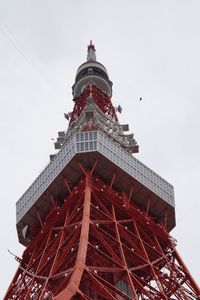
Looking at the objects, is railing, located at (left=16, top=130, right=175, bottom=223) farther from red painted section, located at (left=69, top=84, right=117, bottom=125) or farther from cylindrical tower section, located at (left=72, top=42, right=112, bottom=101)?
cylindrical tower section, located at (left=72, top=42, right=112, bottom=101)

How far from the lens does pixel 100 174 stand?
41.5 meters

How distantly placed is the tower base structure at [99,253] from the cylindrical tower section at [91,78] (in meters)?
17.7

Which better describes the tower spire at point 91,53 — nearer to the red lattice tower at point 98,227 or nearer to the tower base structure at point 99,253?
the red lattice tower at point 98,227

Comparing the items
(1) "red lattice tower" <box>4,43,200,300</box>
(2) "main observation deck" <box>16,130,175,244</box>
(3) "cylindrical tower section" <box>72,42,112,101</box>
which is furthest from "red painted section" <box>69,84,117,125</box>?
(2) "main observation deck" <box>16,130,175,244</box>

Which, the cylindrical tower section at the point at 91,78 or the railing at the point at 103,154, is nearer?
the railing at the point at 103,154

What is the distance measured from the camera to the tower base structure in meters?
31.6

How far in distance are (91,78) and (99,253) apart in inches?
1020

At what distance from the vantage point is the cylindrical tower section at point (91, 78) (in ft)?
190

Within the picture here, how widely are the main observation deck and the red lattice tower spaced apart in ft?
0.19

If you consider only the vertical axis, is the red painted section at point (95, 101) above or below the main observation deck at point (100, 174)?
above

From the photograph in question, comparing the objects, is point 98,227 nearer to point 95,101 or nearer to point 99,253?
point 99,253

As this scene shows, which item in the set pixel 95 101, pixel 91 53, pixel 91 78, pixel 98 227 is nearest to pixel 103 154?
pixel 98 227

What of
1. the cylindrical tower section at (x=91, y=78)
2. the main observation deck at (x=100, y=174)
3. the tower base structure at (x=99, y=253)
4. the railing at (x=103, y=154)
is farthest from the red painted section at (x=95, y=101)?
the tower base structure at (x=99, y=253)

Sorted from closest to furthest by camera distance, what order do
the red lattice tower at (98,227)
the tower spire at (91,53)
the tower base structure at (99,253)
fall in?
the tower base structure at (99,253), the red lattice tower at (98,227), the tower spire at (91,53)
